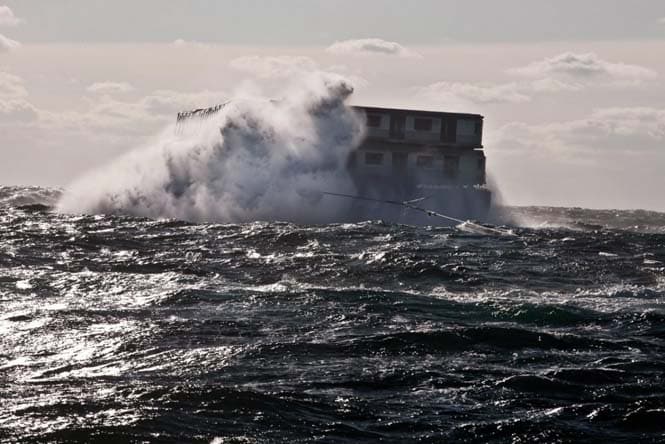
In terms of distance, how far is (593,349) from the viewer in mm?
20188

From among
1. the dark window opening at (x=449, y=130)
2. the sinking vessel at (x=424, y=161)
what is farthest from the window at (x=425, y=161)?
the dark window opening at (x=449, y=130)

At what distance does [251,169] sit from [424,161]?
44.3ft

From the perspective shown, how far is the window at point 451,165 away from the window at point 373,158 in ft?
15.3

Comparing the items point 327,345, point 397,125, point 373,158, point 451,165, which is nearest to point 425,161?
point 451,165

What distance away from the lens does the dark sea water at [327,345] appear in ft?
47.5

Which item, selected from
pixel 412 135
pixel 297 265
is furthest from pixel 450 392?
pixel 412 135

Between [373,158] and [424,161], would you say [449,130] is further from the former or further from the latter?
[373,158]

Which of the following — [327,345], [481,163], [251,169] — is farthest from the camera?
[481,163]

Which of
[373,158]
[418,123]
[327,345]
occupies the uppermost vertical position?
[418,123]

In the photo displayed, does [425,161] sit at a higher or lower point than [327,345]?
higher

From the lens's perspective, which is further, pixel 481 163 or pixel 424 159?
pixel 481 163

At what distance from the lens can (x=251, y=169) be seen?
203 feet

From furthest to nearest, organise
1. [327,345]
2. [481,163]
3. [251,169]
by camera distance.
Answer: [481,163] < [251,169] < [327,345]

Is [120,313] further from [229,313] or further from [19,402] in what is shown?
[19,402]
